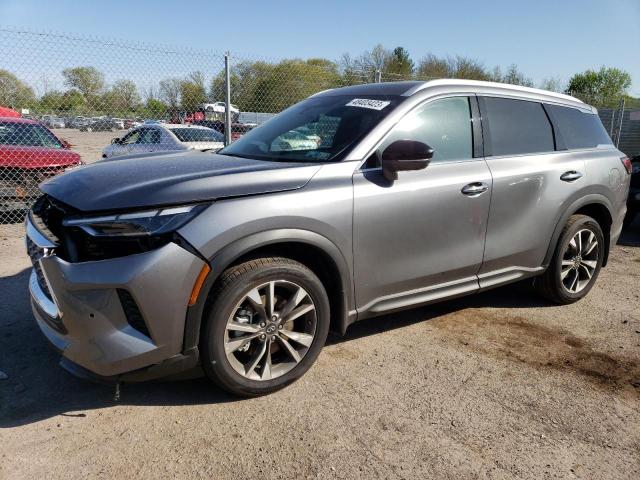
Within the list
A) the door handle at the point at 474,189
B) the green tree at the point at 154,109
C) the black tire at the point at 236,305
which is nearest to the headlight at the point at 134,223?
the black tire at the point at 236,305

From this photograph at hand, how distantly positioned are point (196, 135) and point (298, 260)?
9.38m

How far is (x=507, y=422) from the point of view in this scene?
2.69 meters

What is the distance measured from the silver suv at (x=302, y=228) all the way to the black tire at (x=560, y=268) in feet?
0.06

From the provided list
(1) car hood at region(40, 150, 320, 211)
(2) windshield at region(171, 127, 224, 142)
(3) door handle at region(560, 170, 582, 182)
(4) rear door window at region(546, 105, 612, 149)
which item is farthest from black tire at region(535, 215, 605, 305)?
(2) windshield at region(171, 127, 224, 142)

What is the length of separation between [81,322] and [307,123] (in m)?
2.07

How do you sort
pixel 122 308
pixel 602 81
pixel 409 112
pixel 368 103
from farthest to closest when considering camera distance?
pixel 602 81
pixel 368 103
pixel 409 112
pixel 122 308

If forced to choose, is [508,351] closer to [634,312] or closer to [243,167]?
[634,312]

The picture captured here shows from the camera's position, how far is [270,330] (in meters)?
2.79

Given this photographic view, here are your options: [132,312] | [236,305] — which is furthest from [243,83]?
[132,312]

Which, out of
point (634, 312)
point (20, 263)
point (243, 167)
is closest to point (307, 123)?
point (243, 167)

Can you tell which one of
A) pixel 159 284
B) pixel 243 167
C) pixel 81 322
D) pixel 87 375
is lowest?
pixel 87 375

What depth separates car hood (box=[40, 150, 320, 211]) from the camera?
2.45 m

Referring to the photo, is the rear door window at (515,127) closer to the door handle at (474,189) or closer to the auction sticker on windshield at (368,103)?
the door handle at (474,189)

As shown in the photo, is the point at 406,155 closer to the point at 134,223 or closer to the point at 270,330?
the point at 270,330
